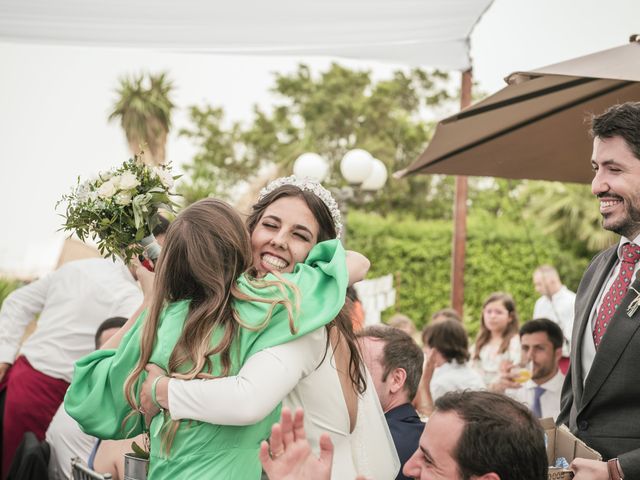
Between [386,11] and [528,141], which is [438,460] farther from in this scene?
[386,11]

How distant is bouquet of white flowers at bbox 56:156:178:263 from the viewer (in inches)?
104

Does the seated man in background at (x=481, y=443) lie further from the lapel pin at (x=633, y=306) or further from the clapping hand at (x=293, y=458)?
the lapel pin at (x=633, y=306)

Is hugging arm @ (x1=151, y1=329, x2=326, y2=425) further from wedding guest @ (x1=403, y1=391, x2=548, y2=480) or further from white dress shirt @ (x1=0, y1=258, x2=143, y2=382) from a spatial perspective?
white dress shirt @ (x1=0, y1=258, x2=143, y2=382)

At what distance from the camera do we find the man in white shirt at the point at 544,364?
4.84 meters

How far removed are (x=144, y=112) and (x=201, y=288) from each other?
62.4 feet

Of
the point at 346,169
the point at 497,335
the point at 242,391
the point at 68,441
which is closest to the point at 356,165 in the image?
the point at 346,169

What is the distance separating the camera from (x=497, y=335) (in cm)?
657

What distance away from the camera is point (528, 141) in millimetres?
4391

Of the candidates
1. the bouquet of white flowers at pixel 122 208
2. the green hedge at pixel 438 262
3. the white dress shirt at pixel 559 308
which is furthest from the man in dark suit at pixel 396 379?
the green hedge at pixel 438 262

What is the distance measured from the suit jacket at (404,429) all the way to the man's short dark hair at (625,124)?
1.34 m

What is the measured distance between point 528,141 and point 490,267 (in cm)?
1479

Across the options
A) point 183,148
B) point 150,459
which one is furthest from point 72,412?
point 183,148

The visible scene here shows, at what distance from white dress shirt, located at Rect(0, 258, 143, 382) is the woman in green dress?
2354 mm

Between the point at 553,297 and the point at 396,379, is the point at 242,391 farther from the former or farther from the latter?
the point at 553,297
